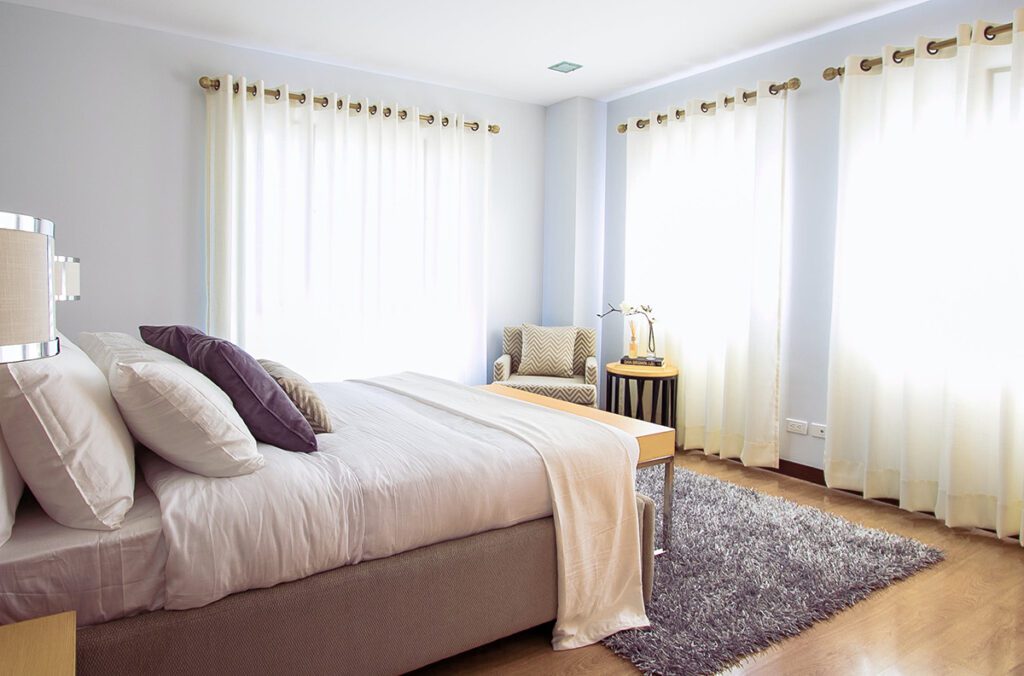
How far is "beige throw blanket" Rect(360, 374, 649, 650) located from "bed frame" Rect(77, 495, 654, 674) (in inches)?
2.5

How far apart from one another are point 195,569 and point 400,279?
3489 mm

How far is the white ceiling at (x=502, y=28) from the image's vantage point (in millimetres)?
3646

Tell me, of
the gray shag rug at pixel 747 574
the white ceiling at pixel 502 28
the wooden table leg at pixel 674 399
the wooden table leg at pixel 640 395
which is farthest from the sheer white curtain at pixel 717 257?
the gray shag rug at pixel 747 574

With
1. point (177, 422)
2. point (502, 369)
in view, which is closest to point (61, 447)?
point (177, 422)

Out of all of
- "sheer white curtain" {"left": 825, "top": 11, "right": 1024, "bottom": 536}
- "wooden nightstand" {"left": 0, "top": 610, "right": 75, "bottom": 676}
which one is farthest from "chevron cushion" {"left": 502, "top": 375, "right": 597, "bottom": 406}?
"wooden nightstand" {"left": 0, "top": 610, "right": 75, "bottom": 676}

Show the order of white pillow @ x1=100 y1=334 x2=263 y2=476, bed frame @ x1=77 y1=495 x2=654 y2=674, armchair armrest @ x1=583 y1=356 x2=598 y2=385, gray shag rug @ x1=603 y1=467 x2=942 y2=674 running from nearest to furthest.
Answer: bed frame @ x1=77 y1=495 x2=654 y2=674
white pillow @ x1=100 y1=334 x2=263 y2=476
gray shag rug @ x1=603 y1=467 x2=942 y2=674
armchair armrest @ x1=583 y1=356 x2=598 y2=385

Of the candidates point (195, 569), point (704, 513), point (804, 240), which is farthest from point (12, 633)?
point (804, 240)

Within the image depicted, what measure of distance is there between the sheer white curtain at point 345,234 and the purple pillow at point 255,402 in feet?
7.32

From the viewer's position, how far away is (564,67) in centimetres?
466

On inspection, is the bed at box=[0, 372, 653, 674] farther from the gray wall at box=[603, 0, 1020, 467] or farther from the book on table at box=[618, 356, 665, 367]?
the book on table at box=[618, 356, 665, 367]

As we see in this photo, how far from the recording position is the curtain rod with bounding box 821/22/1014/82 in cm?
312

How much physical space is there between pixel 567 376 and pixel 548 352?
0.74ft

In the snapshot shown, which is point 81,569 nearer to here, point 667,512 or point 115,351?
point 115,351

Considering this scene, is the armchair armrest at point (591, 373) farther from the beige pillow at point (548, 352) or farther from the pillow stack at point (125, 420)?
the pillow stack at point (125, 420)
